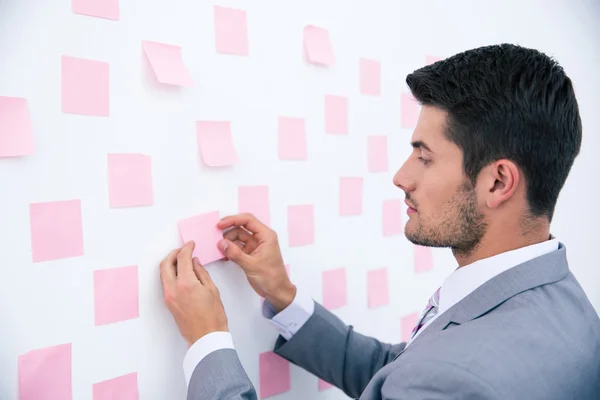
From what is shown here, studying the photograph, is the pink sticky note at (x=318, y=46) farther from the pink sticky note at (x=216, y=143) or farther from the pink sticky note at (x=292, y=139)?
the pink sticky note at (x=216, y=143)

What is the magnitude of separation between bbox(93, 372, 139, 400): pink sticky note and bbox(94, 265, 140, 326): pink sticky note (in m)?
0.09

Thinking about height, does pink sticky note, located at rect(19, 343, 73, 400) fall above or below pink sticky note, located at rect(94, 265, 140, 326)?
below

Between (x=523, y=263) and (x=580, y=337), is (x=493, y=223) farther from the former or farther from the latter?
(x=580, y=337)

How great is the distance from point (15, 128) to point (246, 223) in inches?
15.2

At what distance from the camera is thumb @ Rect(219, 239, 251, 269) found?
883 millimetres

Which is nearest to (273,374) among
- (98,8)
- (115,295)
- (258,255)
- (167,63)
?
(258,255)

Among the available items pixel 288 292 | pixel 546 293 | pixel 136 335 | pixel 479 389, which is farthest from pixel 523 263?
pixel 136 335

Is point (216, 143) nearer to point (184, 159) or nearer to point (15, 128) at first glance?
point (184, 159)

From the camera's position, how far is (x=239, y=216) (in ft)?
2.97

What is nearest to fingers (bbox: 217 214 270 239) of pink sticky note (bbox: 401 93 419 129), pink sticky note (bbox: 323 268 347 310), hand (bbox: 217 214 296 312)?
hand (bbox: 217 214 296 312)

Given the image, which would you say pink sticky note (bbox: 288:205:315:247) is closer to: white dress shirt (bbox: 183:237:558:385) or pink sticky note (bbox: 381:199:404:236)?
white dress shirt (bbox: 183:237:558:385)

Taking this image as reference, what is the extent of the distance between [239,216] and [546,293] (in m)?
0.51

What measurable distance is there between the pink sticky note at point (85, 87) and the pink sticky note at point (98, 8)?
68 mm

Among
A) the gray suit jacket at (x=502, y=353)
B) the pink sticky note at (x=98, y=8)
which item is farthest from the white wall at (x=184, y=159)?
the gray suit jacket at (x=502, y=353)
